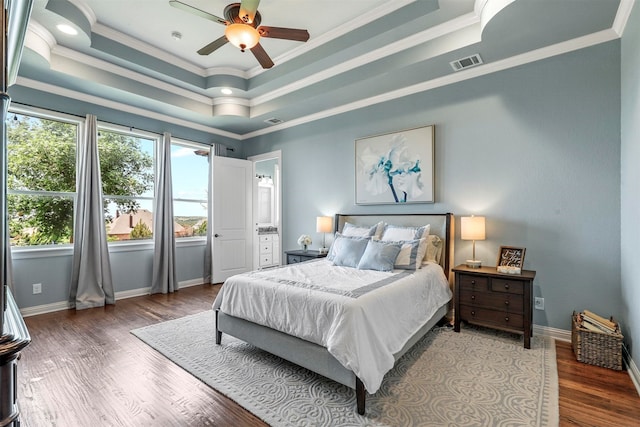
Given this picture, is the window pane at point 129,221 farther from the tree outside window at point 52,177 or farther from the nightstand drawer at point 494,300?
the nightstand drawer at point 494,300

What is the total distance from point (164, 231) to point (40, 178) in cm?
164

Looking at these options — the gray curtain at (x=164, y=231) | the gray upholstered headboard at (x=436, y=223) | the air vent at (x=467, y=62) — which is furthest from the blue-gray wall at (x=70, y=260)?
the air vent at (x=467, y=62)

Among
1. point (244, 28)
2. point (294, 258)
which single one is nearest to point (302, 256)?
point (294, 258)

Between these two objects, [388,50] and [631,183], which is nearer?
[631,183]

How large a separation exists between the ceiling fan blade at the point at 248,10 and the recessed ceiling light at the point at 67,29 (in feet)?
6.29

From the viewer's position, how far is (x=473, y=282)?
10.2 ft

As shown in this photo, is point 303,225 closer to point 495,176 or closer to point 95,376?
point 495,176

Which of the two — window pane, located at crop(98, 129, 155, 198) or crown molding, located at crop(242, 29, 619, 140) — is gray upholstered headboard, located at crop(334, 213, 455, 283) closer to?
crown molding, located at crop(242, 29, 619, 140)

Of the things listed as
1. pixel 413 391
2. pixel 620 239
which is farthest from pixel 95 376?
pixel 620 239

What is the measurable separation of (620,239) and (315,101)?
3.68 metres

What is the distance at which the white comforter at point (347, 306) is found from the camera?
6.42ft

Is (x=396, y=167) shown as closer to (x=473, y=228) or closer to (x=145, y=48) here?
(x=473, y=228)

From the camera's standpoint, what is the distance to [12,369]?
2.46 ft

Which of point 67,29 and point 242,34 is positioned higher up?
point 67,29
